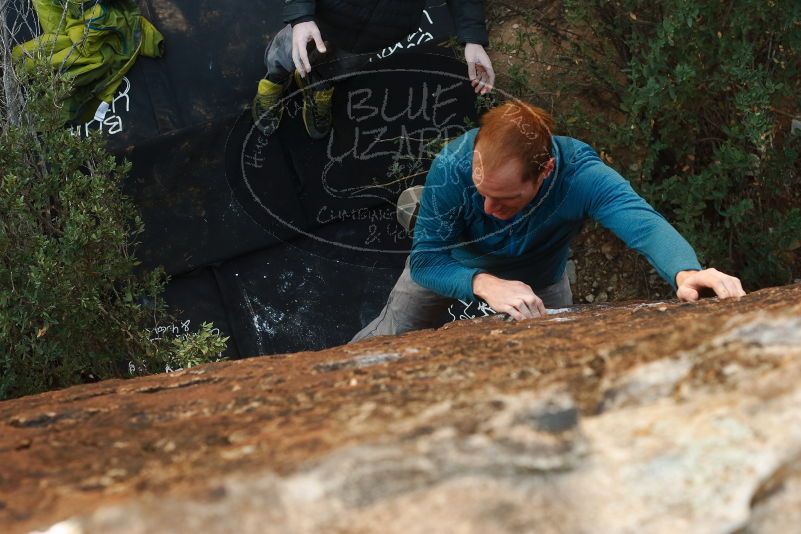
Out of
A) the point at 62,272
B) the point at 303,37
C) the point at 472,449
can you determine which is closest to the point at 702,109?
the point at 303,37

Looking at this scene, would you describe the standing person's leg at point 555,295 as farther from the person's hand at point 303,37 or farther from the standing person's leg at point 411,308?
the person's hand at point 303,37

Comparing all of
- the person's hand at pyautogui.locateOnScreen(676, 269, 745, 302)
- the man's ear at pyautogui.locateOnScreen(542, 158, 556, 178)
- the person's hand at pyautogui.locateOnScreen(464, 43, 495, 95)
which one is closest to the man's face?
the man's ear at pyautogui.locateOnScreen(542, 158, 556, 178)

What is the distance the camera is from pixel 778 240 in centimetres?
416

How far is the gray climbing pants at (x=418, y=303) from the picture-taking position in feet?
11.6

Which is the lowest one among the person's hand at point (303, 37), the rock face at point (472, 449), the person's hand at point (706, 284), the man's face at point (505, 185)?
the person's hand at point (706, 284)

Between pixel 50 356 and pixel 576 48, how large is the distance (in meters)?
3.25

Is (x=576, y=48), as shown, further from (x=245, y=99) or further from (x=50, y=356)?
(x=50, y=356)

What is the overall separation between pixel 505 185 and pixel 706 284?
2.38 feet

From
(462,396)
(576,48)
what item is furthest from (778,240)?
(462,396)

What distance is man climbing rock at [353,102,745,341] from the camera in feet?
8.46

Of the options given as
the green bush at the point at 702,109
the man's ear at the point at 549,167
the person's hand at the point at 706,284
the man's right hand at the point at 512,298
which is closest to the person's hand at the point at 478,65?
the green bush at the point at 702,109

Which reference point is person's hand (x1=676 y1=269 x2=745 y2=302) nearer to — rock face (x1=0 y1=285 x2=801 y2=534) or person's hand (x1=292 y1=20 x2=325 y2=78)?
rock face (x1=0 y1=285 x2=801 y2=534)

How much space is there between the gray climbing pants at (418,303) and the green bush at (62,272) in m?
0.77

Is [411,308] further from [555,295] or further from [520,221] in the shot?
[520,221]
